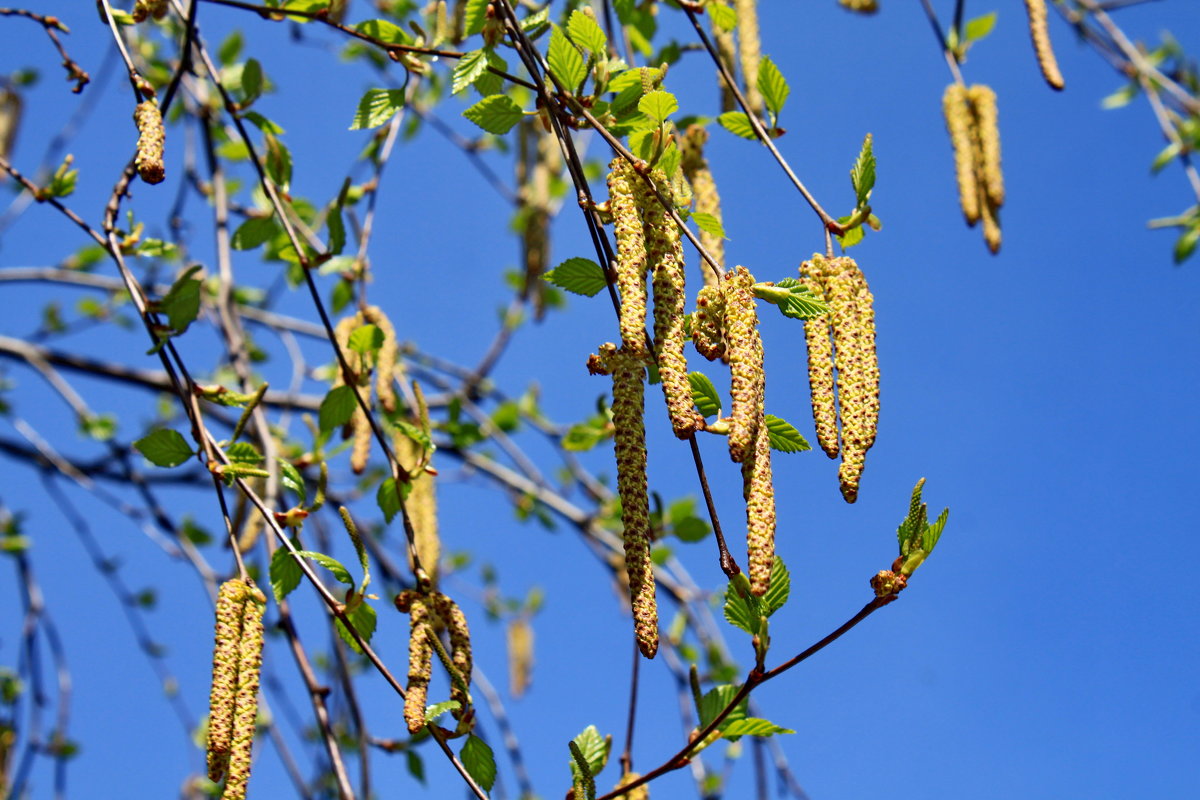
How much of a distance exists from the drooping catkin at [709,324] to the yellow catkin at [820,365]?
109mm

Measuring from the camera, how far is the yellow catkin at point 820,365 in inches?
44.1

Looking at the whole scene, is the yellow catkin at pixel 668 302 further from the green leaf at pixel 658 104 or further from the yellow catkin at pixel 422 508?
the yellow catkin at pixel 422 508

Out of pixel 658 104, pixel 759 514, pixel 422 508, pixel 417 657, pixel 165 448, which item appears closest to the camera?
pixel 759 514

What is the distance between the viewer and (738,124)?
170cm

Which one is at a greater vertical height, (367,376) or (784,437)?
(367,376)

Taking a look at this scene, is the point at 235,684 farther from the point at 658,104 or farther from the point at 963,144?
the point at 963,144

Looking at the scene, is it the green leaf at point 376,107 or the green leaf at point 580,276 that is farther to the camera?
the green leaf at point 376,107

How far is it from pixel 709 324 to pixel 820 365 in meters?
0.13

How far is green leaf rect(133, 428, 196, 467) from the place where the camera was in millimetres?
1780

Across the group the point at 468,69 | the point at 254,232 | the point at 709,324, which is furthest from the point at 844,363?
the point at 254,232

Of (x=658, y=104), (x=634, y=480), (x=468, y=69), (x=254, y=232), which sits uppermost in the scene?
(x=254, y=232)

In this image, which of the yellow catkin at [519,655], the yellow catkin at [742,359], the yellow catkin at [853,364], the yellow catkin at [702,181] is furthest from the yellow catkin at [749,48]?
the yellow catkin at [519,655]

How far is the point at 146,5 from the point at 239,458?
2.77ft

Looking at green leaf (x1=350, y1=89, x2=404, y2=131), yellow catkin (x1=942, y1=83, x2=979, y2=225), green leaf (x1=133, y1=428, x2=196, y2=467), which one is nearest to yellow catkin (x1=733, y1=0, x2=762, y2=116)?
yellow catkin (x1=942, y1=83, x2=979, y2=225)
